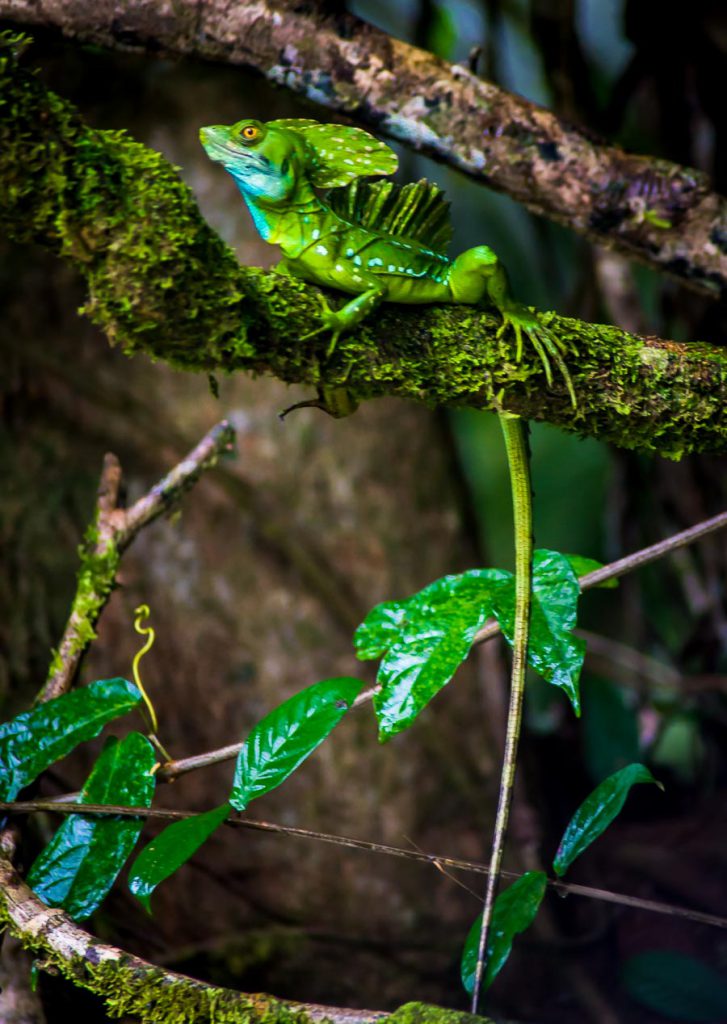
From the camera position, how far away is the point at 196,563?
7.48 feet

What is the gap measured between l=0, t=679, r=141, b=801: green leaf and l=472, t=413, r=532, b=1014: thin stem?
19.9 inches

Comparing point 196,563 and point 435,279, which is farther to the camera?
point 196,563

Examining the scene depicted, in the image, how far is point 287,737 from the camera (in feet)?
3.70

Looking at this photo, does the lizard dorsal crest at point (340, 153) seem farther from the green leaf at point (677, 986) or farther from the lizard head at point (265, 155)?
the green leaf at point (677, 986)

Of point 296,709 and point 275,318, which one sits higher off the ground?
point 275,318

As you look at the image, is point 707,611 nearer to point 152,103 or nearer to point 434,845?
point 434,845

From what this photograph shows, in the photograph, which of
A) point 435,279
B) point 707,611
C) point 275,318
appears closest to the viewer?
point 275,318

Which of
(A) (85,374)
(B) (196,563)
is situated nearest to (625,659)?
(B) (196,563)

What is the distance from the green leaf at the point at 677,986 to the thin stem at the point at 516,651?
4.12 feet

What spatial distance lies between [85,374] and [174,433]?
0.86 feet

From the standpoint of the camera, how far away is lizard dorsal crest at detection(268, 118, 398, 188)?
4.20 ft

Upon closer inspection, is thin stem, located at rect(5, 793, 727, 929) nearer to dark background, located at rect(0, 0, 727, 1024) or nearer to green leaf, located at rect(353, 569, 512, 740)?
green leaf, located at rect(353, 569, 512, 740)

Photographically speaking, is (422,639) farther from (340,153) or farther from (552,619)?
(340,153)

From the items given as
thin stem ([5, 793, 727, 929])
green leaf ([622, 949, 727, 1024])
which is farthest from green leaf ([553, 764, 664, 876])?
green leaf ([622, 949, 727, 1024])
